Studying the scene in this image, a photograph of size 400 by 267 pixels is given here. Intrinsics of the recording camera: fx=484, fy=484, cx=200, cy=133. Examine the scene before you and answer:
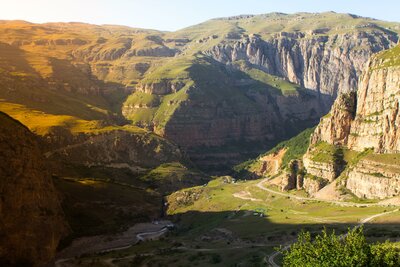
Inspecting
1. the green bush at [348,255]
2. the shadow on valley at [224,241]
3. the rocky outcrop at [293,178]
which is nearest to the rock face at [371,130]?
the rocky outcrop at [293,178]

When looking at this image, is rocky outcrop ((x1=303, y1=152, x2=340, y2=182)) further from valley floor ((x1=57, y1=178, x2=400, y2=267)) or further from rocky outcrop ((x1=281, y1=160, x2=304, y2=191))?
valley floor ((x1=57, y1=178, x2=400, y2=267))

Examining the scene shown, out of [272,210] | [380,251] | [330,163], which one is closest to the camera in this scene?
[380,251]

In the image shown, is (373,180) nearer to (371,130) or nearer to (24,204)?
(371,130)

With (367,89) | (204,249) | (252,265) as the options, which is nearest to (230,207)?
(204,249)

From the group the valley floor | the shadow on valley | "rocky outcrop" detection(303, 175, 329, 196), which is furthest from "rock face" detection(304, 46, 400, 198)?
the shadow on valley

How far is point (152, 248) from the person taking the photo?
13375cm

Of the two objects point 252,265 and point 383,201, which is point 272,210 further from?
point 252,265

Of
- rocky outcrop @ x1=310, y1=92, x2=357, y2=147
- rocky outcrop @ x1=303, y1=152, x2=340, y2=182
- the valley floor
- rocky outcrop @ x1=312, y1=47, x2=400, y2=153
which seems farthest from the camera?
rocky outcrop @ x1=310, y1=92, x2=357, y2=147

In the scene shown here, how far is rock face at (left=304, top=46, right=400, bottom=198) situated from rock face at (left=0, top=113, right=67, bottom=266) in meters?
92.7

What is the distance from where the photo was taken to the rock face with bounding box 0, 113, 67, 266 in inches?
4488

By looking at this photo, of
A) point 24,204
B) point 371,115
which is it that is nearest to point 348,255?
point 24,204

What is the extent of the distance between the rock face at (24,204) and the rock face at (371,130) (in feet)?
304

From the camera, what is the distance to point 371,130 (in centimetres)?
16275

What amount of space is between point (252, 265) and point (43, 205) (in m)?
64.0
